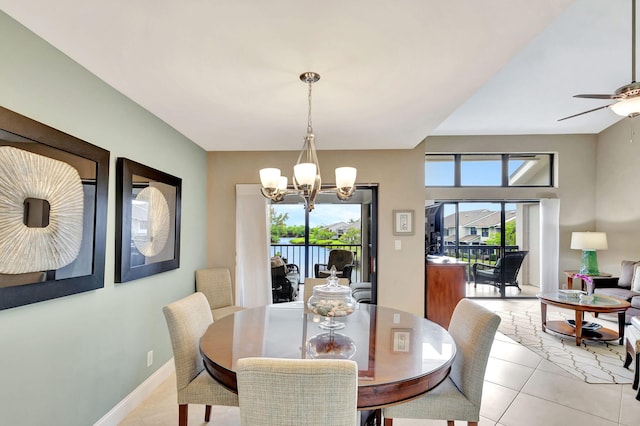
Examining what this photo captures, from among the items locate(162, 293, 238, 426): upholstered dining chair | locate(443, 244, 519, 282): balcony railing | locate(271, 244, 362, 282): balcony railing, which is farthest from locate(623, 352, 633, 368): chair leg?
locate(271, 244, 362, 282): balcony railing

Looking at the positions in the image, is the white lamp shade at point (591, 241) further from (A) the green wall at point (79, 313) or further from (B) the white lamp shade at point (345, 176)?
(A) the green wall at point (79, 313)

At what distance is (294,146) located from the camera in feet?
13.0

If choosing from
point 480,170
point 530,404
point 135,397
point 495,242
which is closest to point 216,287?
point 135,397

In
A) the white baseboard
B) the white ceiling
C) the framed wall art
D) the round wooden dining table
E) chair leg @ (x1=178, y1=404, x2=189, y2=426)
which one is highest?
the white ceiling

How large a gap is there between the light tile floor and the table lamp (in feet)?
9.55

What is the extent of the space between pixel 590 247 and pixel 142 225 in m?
6.40

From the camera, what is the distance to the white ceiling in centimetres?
147

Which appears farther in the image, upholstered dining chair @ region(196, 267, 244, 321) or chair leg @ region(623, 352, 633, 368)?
upholstered dining chair @ region(196, 267, 244, 321)

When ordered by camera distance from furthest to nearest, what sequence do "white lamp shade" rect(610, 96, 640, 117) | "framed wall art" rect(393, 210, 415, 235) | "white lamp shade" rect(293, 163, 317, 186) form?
"framed wall art" rect(393, 210, 415, 235)
"white lamp shade" rect(610, 96, 640, 117)
"white lamp shade" rect(293, 163, 317, 186)

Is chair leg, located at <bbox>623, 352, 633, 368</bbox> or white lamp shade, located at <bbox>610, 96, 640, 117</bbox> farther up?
white lamp shade, located at <bbox>610, 96, 640, 117</bbox>

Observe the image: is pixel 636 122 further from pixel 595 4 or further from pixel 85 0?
pixel 85 0

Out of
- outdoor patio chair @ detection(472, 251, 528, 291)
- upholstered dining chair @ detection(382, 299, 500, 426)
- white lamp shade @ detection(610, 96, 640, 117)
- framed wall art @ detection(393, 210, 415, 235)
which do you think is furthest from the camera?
outdoor patio chair @ detection(472, 251, 528, 291)

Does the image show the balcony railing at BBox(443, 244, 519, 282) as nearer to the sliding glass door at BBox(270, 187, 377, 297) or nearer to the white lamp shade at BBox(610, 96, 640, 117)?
the sliding glass door at BBox(270, 187, 377, 297)

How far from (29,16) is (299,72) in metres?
1.34
